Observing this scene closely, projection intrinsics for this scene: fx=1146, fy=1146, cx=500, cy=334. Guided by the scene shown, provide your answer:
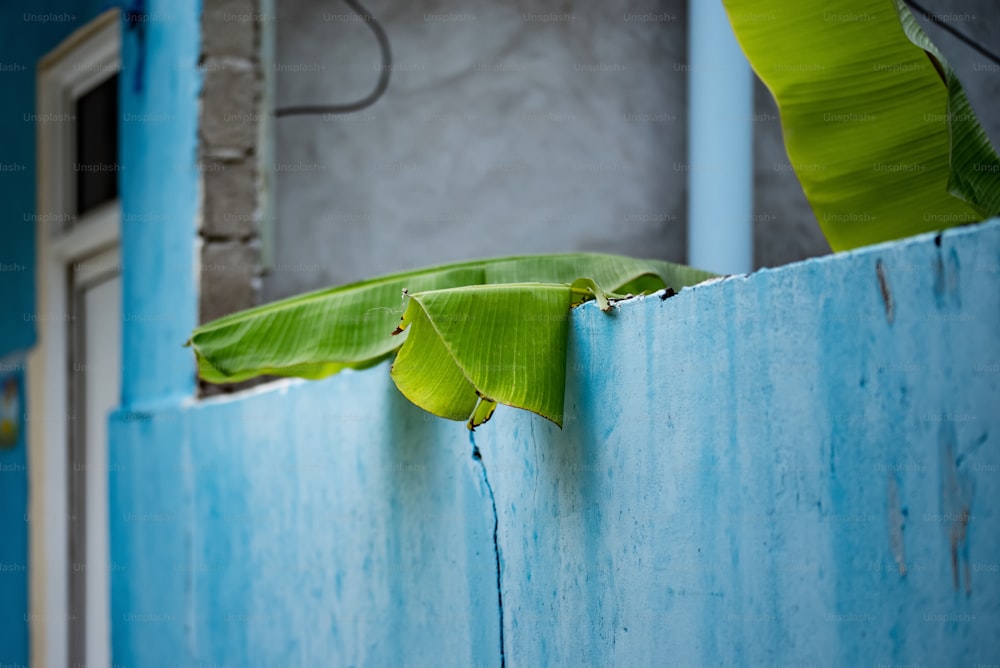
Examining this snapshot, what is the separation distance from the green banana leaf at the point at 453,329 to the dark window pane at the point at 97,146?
3192 millimetres

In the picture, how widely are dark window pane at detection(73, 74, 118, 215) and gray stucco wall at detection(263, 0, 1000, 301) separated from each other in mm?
1478

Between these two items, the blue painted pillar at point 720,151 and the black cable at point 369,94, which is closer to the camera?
the blue painted pillar at point 720,151

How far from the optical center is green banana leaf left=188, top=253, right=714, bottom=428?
58.7 inches

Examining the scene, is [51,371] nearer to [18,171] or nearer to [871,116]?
[18,171]

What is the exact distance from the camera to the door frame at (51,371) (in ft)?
17.8

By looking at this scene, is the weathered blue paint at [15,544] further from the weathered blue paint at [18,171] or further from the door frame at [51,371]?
the weathered blue paint at [18,171]

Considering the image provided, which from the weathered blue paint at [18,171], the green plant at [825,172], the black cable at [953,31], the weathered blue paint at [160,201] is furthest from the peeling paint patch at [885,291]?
the weathered blue paint at [18,171]

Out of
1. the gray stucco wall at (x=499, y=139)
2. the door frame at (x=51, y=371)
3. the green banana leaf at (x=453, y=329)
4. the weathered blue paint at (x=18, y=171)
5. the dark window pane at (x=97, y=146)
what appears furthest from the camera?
the weathered blue paint at (x=18, y=171)

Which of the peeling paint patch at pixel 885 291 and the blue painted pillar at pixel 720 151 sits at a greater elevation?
the blue painted pillar at pixel 720 151

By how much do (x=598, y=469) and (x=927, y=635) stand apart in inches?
22.7

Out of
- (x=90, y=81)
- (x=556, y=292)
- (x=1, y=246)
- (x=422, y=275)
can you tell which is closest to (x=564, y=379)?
(x=556, y=292)

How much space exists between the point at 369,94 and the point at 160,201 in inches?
31.7

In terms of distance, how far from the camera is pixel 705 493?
129cm

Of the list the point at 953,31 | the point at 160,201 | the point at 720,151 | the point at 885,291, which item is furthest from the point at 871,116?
the point at 160,201
